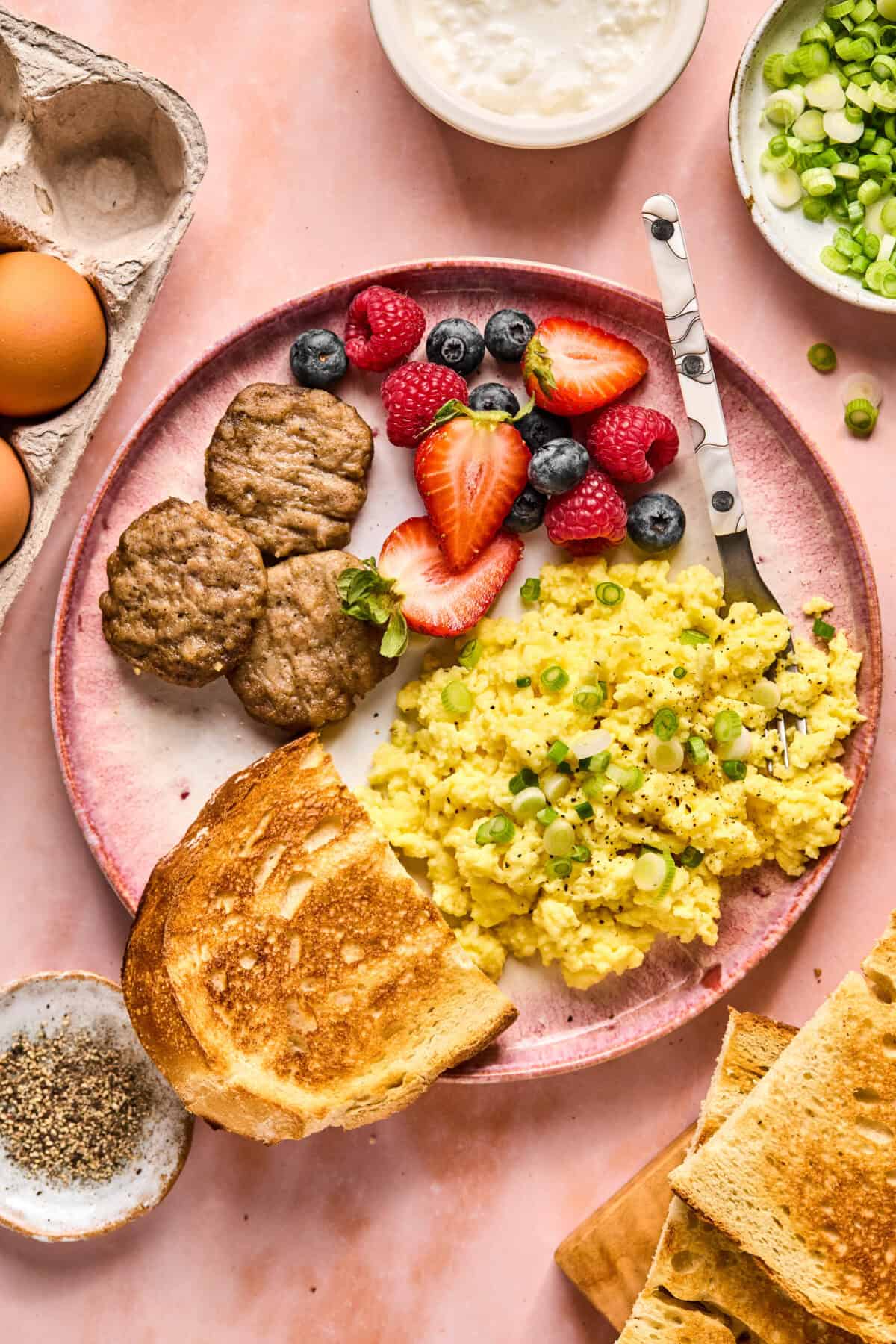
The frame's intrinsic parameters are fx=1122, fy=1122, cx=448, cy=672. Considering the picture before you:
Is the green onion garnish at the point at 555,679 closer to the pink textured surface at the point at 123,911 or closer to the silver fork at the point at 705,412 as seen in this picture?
the silver fork at the point at 705,412

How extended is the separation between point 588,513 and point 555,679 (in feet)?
1.29

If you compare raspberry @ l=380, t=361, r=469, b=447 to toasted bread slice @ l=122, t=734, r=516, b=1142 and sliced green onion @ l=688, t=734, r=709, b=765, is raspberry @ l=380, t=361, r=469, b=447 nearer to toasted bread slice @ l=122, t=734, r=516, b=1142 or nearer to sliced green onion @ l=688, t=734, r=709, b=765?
toasted bread slice @ l=122, t=734, r=516, b=1142

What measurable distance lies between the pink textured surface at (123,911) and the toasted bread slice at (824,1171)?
0.40 metres

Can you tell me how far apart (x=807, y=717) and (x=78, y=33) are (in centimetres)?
251

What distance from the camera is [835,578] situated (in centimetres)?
276

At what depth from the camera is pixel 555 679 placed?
252cm

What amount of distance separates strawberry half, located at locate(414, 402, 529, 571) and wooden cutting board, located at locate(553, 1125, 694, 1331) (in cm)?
160

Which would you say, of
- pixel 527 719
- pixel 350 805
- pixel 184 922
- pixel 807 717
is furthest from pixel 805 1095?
pixel 184 922

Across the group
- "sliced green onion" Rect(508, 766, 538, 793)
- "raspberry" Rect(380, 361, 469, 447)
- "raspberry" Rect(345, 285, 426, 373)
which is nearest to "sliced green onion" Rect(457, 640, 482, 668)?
"sliced green onion" Rect(508, 766, 538, 793)

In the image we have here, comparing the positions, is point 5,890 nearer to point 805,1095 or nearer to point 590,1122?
point 590,1122

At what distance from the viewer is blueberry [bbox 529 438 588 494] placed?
8.32ft

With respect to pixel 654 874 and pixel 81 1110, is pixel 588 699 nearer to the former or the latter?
pixel 654 874

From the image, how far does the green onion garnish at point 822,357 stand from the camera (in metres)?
2.89

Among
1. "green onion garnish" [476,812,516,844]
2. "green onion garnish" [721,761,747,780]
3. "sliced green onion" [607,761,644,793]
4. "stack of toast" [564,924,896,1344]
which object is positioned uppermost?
"green onion garnish" [721,761,747,780]
